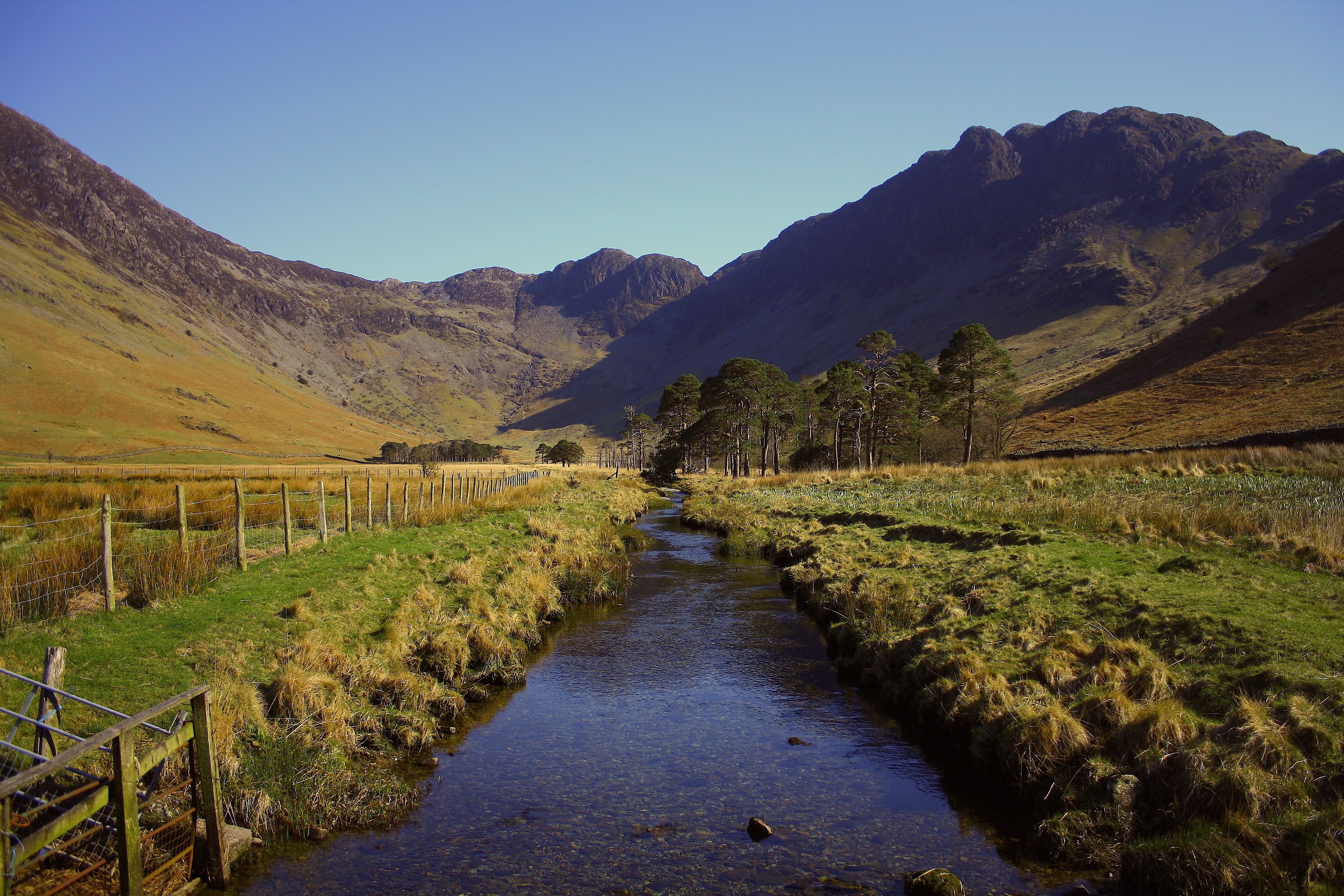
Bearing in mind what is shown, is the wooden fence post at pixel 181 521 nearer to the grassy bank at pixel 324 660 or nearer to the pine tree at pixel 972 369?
the grassy bank at pixel 324 660

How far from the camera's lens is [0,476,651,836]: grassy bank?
8.79 metres

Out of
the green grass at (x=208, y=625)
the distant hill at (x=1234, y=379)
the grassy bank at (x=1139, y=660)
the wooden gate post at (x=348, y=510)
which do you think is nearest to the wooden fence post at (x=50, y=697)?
the green grass at (x=208, y=625)

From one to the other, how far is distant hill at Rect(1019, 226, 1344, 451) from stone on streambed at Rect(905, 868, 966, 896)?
5317 cm

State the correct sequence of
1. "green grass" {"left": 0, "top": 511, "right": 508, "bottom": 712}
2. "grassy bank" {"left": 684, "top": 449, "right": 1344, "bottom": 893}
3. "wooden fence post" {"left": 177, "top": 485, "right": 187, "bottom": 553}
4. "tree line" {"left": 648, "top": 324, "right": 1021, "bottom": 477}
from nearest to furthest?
"grassy bank" {"left": 684, "top": 449, "right": 1344, "bottom": 893} < "green grass" {"left": 0, "top": 511, "right": 508, "bottom": 712} < "wooden fence post" {"left": 177, "top": 485, "right": 187, "bottom": 553} < "tree line" {"left": 648, "top": 324, "right": 1021, "bottom": 477}

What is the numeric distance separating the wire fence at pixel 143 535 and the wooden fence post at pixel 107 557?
20 millimetres

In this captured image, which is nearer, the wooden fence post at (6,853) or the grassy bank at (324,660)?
the wooden fence post at (6,853)

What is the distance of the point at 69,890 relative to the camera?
608 cm

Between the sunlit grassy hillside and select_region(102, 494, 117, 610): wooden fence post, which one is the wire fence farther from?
the sunlit grassy hillside

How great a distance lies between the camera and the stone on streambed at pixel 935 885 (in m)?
7.56

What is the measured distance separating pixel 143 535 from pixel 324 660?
10612 mm

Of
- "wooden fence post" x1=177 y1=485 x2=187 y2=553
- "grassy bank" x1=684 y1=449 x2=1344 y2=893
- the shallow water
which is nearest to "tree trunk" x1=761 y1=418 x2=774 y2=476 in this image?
"grassy bank" x1=684 y1=449 x2=1344 y2=893

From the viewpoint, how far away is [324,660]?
11.1 m

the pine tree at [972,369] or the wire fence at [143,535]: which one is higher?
the pine tree at [972,369]

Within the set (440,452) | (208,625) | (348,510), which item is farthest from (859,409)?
(440,452)
